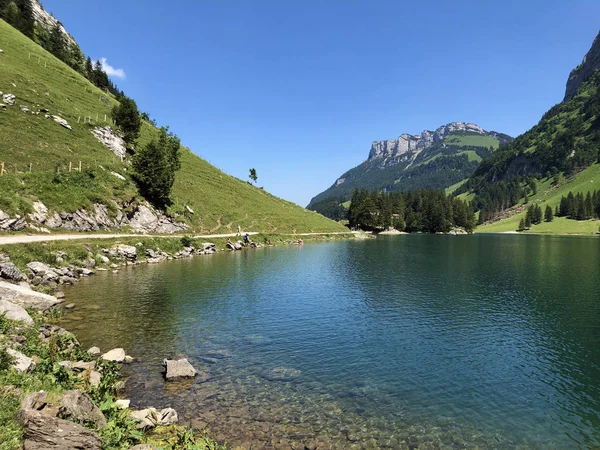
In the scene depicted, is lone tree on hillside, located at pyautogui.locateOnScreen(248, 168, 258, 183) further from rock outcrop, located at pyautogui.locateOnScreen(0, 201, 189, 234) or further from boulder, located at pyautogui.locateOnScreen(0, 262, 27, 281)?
boulder, located at pyautogui.locateOnScreen(0, 262, 27, 281)

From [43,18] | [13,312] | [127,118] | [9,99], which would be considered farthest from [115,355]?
[43,18]

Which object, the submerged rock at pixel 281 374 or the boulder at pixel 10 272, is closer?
the submerged rock at pixel 281 374

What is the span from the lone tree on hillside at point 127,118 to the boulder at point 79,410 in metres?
108

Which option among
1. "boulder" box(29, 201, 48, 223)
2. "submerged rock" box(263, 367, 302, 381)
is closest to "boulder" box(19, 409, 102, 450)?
"submerged rock" box(263, 367, 302, 381)

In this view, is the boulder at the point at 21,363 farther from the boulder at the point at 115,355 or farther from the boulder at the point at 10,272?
the boulder at the point at 10,272

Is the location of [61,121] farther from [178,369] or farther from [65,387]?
[65,387]

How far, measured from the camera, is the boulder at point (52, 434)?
365 inches

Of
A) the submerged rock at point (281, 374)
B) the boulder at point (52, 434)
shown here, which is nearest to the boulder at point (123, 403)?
the boulder at point (52, 434)

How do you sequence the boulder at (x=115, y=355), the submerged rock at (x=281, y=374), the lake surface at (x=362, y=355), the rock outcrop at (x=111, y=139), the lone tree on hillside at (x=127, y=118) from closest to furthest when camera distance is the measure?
the lake surface at (x=362, y=355) < the submerged rock at (x=281, y=374) < the boulder at (x=115, y=355) < the rock outcrop at (x=111, y=139) < the lone tree on hillside at (x=127, y=118)

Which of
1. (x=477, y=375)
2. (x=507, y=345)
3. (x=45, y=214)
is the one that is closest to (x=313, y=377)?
(x=477, y=375)

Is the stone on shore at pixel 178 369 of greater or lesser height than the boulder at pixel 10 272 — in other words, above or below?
below

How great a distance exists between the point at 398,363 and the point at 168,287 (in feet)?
95.1

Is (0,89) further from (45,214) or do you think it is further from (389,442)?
(389,442)

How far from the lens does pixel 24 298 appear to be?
83.9 ft
